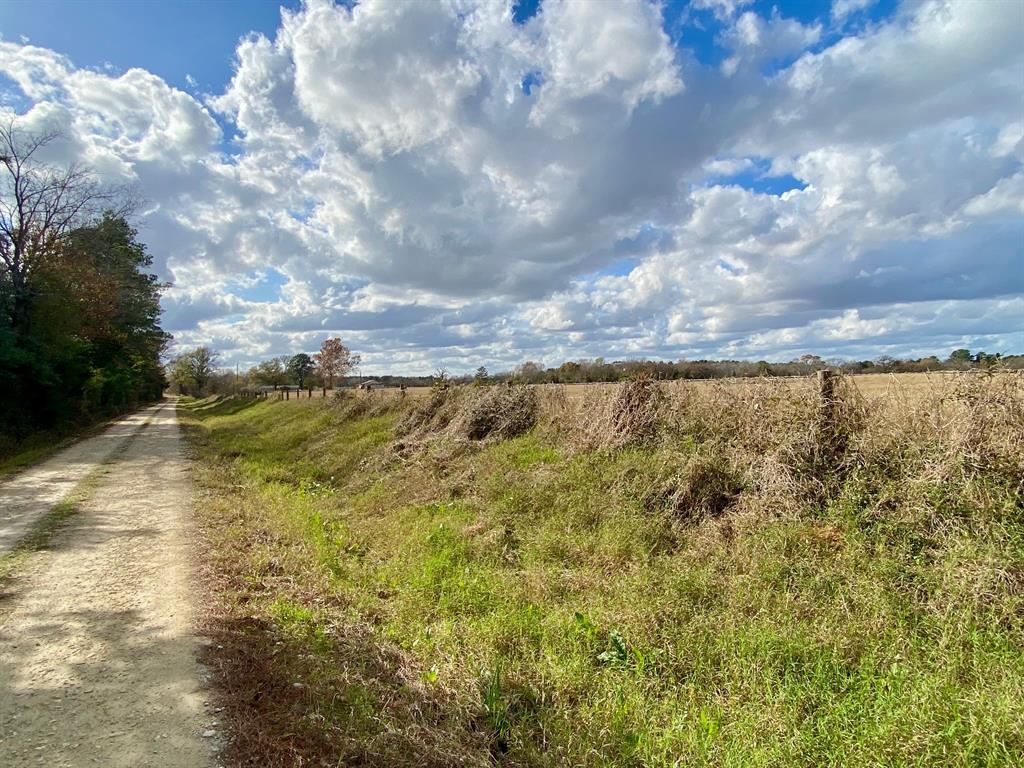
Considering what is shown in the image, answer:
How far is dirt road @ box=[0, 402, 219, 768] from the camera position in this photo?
3402mm

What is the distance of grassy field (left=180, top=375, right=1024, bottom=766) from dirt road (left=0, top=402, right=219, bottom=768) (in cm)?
36

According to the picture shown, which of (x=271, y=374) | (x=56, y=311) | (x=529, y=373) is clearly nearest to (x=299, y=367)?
(x=271, y=374)

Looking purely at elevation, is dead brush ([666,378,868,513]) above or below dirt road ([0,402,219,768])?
above

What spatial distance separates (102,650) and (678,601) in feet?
17.2

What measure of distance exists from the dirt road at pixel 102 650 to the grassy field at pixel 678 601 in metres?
0.36

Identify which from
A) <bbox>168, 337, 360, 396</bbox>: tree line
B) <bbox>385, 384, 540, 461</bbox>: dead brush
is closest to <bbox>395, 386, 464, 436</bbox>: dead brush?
<bbox>385, 384, 540, 461</bbox>: dead brush

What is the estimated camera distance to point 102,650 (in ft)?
15.0

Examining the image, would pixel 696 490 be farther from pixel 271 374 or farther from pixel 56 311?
pixel 271 374

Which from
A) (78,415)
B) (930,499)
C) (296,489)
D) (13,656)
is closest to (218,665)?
(13,656)

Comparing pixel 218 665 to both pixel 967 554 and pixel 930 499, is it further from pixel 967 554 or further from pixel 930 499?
pixel 930 499

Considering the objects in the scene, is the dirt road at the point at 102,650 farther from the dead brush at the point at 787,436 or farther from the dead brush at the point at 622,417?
the dead brush at the point at 622,417

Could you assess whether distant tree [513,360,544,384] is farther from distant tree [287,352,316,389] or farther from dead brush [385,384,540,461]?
distant tree [287,352,316,389]

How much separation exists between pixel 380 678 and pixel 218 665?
136cm

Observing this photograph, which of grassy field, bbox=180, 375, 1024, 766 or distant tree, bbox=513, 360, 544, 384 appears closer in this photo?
grassy field, bbox=180, 375, 1024, 766
